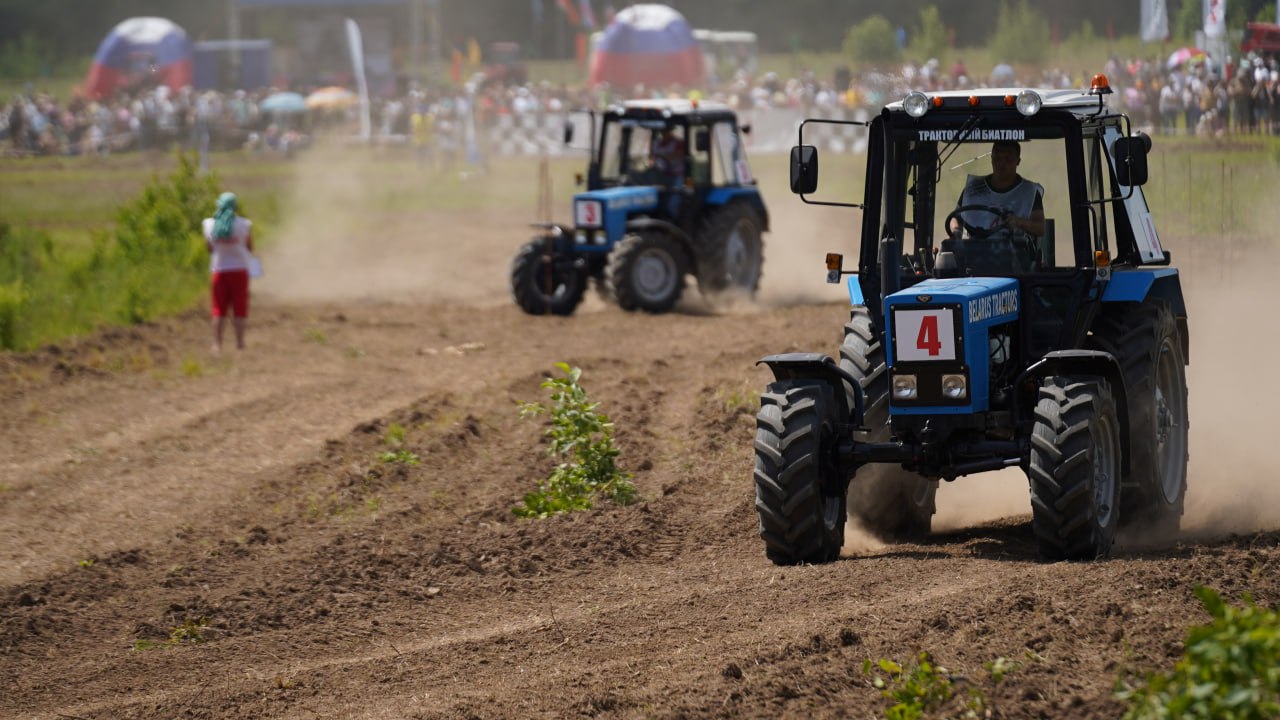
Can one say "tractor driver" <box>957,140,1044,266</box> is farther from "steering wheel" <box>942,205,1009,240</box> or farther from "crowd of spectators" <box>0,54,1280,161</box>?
"crowd of spectators" <box>0,54,1280,161</box>

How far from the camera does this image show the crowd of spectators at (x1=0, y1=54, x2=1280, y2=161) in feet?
65.6

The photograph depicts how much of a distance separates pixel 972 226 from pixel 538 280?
35.0 ft

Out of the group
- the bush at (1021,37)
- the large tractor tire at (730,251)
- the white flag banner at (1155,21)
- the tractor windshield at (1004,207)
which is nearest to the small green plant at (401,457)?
the tractor windshield at (1004,207)

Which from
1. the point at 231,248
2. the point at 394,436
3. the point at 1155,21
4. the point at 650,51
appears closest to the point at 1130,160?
the point at 394,436

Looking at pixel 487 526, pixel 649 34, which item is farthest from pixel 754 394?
pixel 649 34

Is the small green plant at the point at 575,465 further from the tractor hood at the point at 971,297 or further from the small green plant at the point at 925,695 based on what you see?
the small green plant at the point at 925,695

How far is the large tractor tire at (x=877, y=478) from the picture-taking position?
7.95 metres

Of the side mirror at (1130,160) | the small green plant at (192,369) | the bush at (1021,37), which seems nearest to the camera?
the side mirror at (1130,160)

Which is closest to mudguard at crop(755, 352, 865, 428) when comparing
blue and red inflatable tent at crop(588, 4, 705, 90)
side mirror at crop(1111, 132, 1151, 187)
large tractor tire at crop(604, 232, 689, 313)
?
side mirror at crop(1111, 132, 1151, 187)

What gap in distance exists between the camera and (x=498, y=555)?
28.9 ft

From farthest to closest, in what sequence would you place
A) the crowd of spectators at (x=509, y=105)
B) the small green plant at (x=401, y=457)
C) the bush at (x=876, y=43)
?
the bush at (x=876, y=43) → the crowd of spectators at (x=509, y=105) → the small green plant at (x=401, y=457)

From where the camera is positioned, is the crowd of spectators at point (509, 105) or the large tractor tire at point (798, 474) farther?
the crowd of spectators at point (509, 105)

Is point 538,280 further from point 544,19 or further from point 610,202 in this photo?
point 544,19

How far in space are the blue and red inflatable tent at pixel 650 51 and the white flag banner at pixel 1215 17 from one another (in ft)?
70.6
